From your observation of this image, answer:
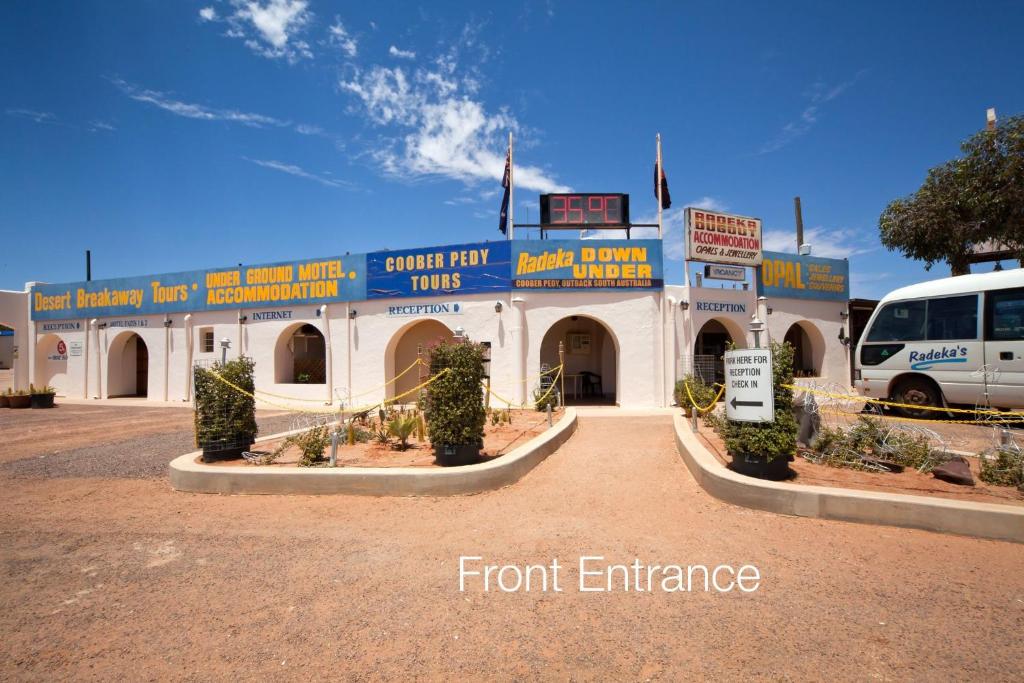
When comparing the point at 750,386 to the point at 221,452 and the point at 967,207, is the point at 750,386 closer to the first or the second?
the point at 221,452

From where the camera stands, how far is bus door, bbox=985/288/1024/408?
911 cm

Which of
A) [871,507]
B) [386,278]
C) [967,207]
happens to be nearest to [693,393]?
[871,507]

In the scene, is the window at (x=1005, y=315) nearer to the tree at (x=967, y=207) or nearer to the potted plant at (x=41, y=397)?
the tree at (x=967, y=207)

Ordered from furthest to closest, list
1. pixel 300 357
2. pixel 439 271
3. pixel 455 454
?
1. pixel 300 357
2. pixel 439 271
3. pixel 455 454

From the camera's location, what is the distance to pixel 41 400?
56.3ft

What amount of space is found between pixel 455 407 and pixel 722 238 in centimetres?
1170

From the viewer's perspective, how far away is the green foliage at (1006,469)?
17.1 feet

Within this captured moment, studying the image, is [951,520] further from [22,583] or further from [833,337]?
[833,337]

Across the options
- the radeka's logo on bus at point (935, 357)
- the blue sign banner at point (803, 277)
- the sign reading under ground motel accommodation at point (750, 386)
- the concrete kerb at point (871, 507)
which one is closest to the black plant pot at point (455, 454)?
the concrete kerb at point (871, 507)

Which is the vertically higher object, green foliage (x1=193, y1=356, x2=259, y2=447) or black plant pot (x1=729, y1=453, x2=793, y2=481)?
green foliage (x1=193, y1=356, x2=259, y2=447)

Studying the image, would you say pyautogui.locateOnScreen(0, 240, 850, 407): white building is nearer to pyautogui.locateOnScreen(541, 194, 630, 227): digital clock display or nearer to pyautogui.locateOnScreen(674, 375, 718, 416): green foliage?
pyautogui.locateOnScreen(674, 375, 718, 416): green foliage

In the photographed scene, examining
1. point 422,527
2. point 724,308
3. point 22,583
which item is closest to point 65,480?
point 22,583

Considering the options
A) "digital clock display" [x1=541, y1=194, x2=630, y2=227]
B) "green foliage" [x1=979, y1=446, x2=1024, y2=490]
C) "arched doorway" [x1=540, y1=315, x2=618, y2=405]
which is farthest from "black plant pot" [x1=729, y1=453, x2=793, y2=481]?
"arched doorway" [x1=540, y1=315, x2=618, y2=405]

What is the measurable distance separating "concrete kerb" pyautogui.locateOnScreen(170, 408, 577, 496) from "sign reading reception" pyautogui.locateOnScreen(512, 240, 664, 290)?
331 inches
